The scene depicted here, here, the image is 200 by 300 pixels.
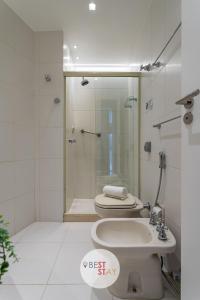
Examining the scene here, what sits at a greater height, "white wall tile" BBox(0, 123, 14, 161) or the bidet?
"white wall tile" BBox(0, 123, 14, 161)

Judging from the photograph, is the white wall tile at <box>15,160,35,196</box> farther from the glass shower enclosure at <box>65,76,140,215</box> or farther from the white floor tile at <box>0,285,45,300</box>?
the white floor tile at <box>0,285,45,300</box>

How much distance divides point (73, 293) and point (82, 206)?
58.0 inches

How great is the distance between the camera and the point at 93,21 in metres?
2.09

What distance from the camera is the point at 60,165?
2322 millimetres

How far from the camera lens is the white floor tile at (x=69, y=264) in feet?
4.26

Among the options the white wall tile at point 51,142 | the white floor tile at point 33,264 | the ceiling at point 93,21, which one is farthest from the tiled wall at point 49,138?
the white floor tile at point 33,264

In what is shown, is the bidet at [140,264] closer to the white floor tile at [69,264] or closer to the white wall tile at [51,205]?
the white floor tile at [69,264]

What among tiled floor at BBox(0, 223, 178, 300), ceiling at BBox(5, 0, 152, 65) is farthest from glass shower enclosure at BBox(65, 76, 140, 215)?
tiled floor at BBox(0, 223, 178, 300)

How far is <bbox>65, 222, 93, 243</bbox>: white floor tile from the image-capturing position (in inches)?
74.1

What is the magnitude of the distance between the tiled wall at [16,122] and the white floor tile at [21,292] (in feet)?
2.41

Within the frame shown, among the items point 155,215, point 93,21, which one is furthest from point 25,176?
point 93,21

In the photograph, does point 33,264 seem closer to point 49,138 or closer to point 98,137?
point 49,138

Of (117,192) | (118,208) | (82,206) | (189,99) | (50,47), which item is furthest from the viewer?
(82,206)

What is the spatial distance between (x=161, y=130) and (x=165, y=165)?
0.28 meters
